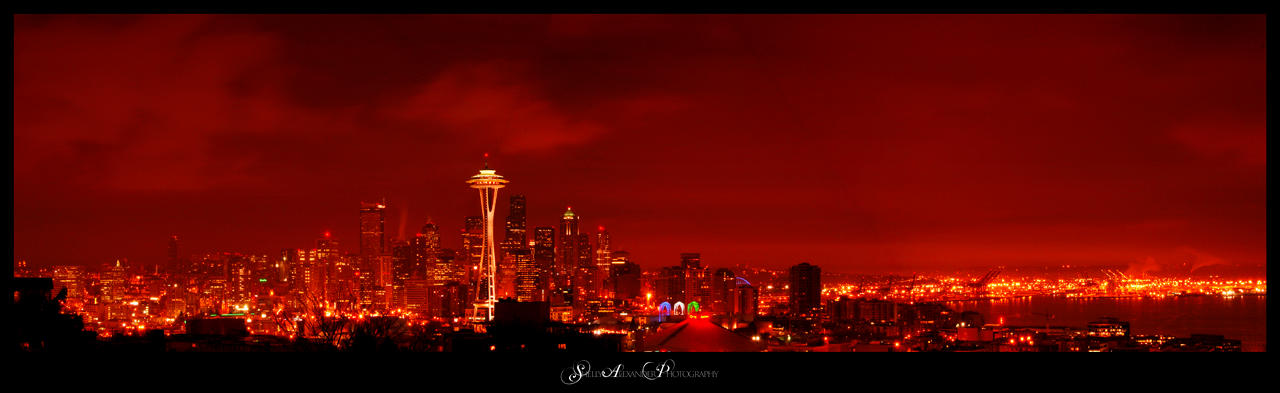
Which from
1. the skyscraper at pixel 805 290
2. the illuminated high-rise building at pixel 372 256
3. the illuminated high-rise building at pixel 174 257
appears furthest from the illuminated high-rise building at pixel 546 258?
the illuminated high-rise building at pixel 174 257

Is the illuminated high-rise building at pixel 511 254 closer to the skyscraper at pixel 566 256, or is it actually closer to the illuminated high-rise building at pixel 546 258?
the illuminated high-rise building at pixel 546 258

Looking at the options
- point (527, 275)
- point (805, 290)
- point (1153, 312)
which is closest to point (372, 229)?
point (527, 275)

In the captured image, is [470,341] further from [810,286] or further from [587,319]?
[810,286]

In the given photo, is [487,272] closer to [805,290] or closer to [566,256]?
[566,256]
